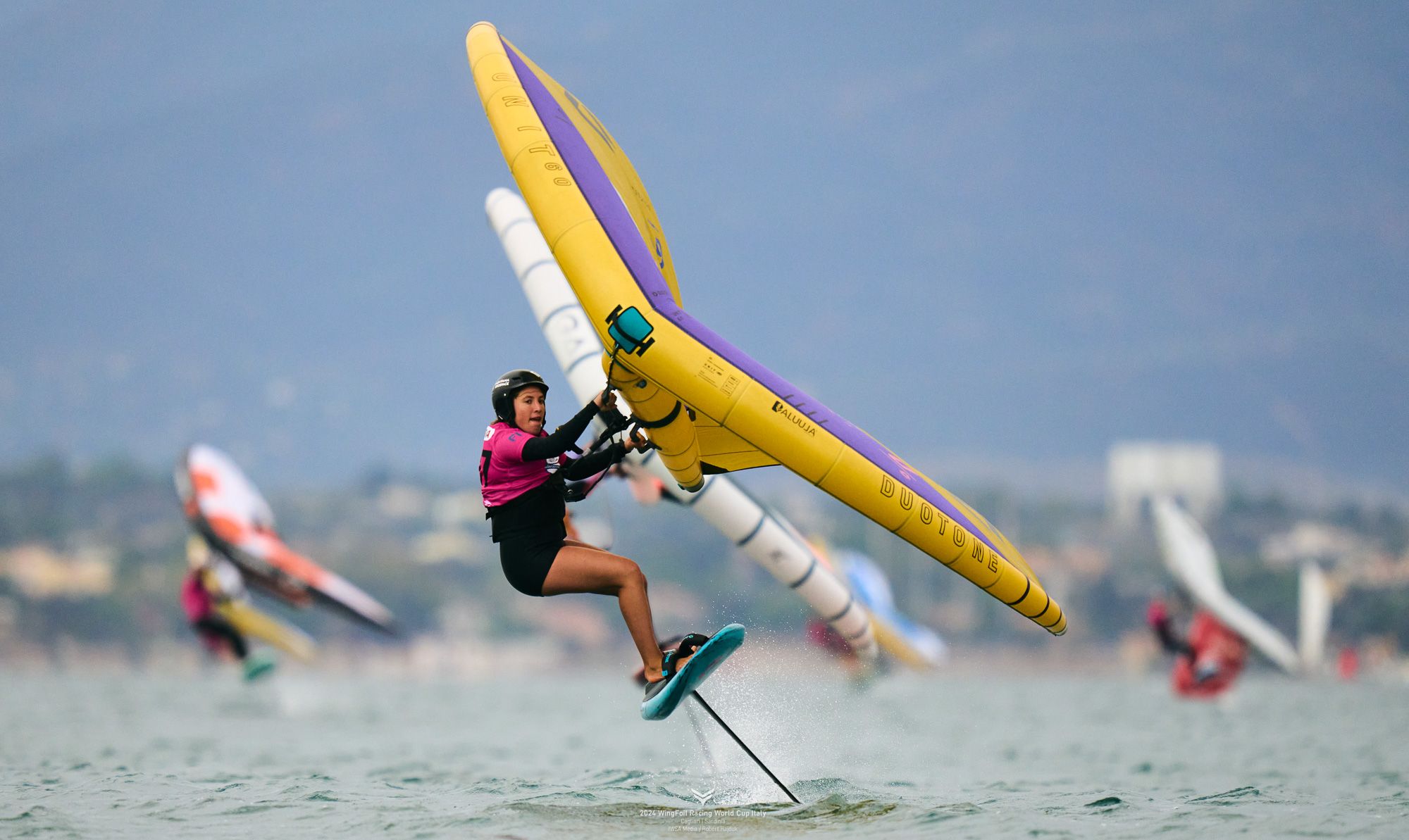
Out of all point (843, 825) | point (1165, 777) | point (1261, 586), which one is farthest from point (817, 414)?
point (1261, 586)

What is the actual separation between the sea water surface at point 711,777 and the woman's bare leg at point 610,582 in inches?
46.7

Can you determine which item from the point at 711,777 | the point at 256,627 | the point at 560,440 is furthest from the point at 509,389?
the point at 256,627

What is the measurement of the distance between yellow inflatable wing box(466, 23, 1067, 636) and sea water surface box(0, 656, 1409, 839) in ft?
6.02

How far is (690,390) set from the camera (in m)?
11.7

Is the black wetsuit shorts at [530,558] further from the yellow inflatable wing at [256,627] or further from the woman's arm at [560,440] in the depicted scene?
the yellow inflatable wing at [256,627]

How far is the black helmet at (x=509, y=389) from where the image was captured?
11062 mm

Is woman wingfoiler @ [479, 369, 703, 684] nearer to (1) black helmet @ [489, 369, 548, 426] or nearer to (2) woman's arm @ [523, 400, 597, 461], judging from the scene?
(1) black helmet @ [489, 369, 548, 426]

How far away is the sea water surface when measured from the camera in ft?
35.7

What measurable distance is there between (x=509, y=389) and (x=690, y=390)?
1350mm

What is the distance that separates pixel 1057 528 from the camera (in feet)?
560

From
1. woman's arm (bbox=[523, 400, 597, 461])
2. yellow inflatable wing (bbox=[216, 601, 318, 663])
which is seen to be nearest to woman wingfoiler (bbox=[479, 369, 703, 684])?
woman's arm (bbox=[523, 400, 597, 461])

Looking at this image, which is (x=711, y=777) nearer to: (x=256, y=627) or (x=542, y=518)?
(x=542, y=518)

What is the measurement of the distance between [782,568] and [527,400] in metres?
8.74

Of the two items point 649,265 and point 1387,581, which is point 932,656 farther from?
point 1387,581
